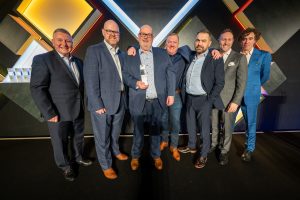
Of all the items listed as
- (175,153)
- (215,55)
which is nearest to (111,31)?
(215,55)

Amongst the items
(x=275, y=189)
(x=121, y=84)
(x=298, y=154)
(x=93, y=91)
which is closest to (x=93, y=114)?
(x=93, y=91)

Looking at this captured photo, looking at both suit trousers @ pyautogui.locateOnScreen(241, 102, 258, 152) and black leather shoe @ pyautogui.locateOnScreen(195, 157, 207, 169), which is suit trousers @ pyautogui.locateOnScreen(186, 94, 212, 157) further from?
suit trousers @ pyautogui.locateOnScreen(241, 102, 258, 152)

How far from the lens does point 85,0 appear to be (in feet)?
9.18

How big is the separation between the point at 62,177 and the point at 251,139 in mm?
2569

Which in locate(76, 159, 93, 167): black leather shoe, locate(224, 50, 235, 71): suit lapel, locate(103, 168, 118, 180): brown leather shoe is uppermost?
locate(224, 50, 235, 71): suit lapel

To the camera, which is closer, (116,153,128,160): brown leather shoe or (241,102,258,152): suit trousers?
(241,102,258,152): suit trousers

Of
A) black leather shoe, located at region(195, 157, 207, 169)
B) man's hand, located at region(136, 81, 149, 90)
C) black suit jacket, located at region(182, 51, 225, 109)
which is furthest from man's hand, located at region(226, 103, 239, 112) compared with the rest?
man's hand, located at region(136, 81, 149, 90)

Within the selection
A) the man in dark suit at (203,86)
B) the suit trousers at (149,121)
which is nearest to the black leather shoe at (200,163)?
the man in dark suit at (203,86)

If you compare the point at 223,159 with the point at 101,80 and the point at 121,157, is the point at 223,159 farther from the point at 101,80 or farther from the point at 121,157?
the point at 101,80

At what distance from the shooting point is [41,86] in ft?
5.75

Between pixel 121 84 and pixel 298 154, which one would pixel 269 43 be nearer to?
pixel 298 154

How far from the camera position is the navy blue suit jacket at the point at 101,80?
5.79 ft

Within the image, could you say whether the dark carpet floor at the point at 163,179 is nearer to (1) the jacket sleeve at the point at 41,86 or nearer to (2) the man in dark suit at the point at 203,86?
(2) the man in dark suit at the point at 203,86

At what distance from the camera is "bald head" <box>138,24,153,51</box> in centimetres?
184
